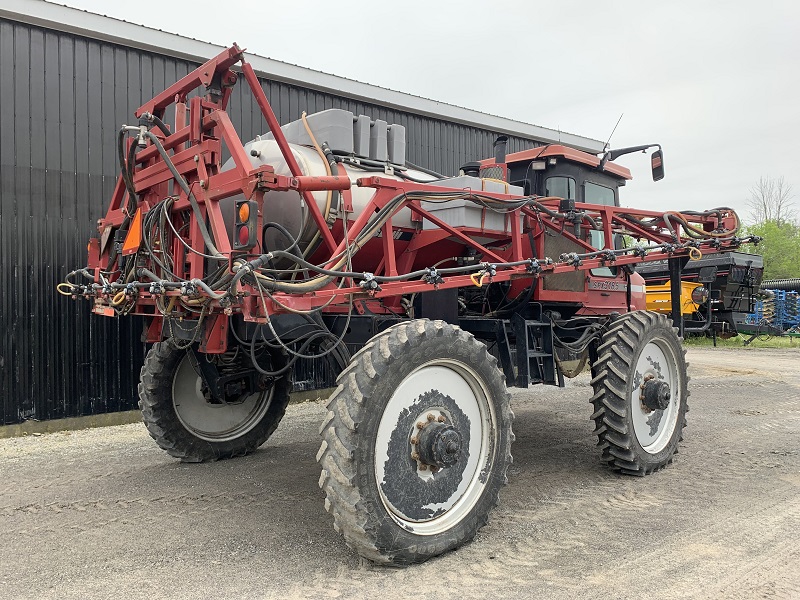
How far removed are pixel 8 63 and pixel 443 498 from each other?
668cm

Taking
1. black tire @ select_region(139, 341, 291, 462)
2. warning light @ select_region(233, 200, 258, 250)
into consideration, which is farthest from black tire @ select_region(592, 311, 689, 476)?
warning light @ select_region(233, 200, 258, 250)

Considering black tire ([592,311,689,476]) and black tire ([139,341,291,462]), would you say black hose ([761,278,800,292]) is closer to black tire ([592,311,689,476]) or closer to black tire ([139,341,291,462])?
black tire ([592,311,689,476])

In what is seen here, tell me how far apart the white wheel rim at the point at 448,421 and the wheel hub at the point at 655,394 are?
180cm

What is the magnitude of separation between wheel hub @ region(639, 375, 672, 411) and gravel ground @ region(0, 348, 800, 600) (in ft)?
1.86

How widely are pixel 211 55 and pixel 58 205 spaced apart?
2.74 m

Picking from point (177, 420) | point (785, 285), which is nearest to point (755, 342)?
point (785, 285)

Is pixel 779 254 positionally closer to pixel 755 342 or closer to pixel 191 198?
pixel 755 342

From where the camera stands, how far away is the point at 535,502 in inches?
171

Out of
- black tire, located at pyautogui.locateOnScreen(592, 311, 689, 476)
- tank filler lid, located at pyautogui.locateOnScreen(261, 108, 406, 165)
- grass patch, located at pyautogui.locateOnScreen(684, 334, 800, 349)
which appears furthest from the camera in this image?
grass patch, located at pyautogui.locateOnScreen(684, 334, 800, 349)

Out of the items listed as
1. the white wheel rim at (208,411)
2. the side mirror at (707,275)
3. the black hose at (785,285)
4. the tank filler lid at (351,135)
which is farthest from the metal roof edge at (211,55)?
the black hose at (785,285)

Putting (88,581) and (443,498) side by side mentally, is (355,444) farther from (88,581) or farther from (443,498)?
(88,581)

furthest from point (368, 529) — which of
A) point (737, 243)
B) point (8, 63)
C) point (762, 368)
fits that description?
point (762, 368)

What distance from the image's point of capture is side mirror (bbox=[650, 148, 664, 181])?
19.5 ft

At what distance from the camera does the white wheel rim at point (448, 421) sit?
11.0 ft
